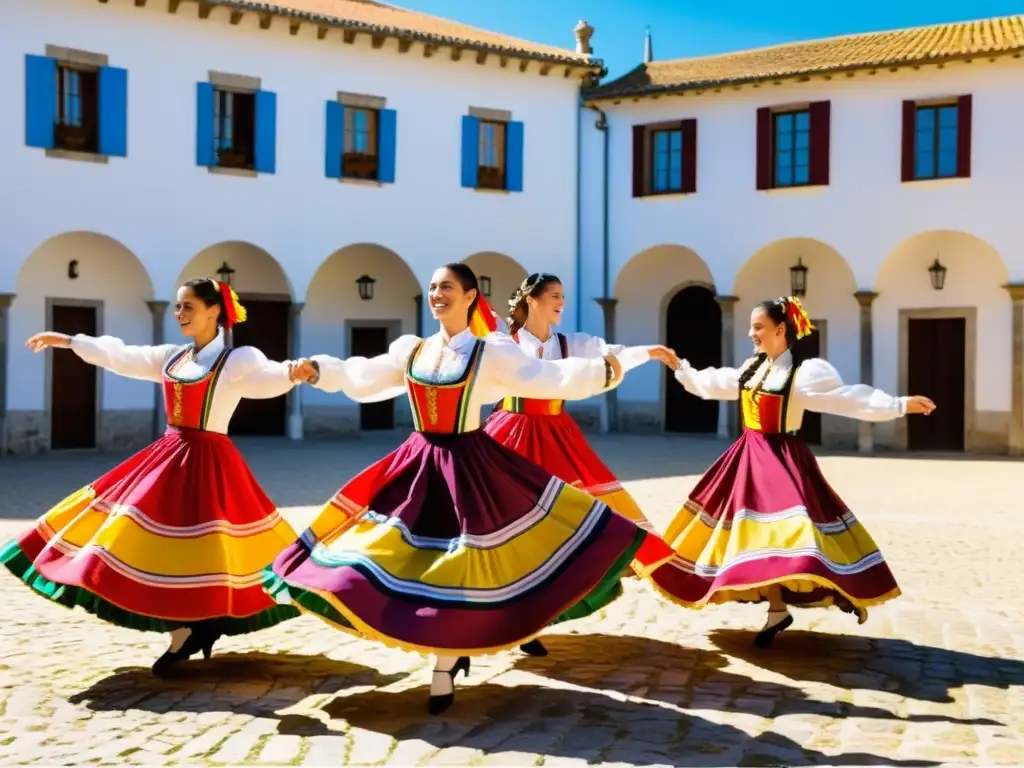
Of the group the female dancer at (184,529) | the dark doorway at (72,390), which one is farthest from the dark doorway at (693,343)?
the female dancer at (184,529)

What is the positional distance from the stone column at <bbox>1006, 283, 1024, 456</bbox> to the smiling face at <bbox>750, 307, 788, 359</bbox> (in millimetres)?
14586

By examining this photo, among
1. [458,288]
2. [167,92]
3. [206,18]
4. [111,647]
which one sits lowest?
[111,647]

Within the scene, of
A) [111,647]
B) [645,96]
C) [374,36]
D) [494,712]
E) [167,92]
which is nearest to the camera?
[494,712]

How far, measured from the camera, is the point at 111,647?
5762mm

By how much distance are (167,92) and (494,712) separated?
15.7 meters

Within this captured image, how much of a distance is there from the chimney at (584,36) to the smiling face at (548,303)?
1799 cm

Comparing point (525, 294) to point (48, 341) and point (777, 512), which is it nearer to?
point (777, 512)

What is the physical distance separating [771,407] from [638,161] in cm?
1675

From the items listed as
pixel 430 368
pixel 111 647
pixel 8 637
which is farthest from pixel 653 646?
pixel 8 637

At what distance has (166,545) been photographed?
4980 mm

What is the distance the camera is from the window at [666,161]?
21984 mm

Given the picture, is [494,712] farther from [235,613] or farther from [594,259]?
[594,259]

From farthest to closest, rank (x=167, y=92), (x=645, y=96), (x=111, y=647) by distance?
(x=645, y=96), (x=167, y=92), (x=111, y=647)

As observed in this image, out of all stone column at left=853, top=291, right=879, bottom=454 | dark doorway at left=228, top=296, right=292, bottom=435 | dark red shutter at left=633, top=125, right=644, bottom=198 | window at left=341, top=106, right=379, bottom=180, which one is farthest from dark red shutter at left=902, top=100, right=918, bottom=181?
dark doorway at left=228, top=296, right=292, bottom=435
